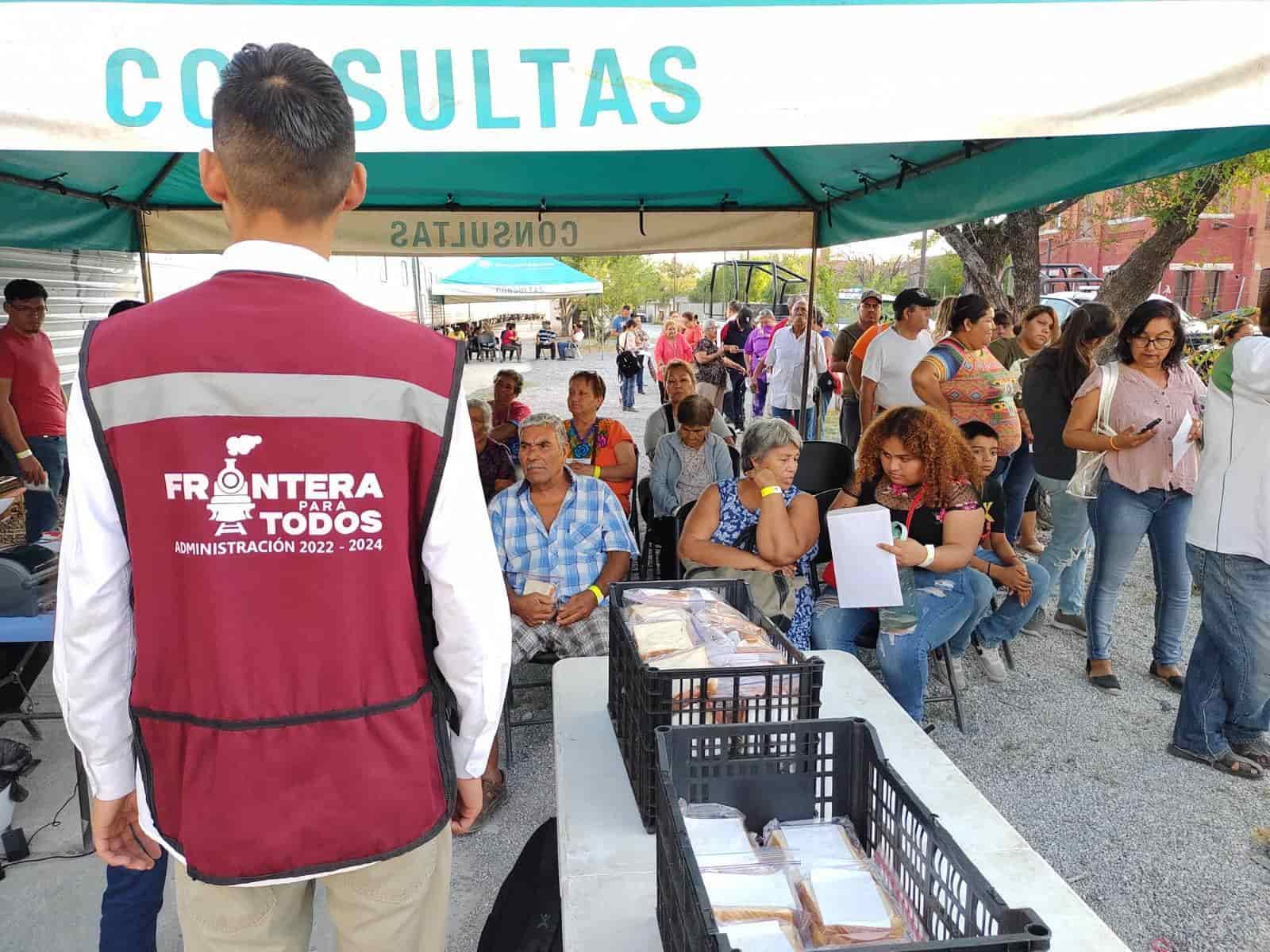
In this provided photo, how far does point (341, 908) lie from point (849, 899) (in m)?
0.79

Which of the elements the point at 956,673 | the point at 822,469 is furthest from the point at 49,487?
the point at 956,673

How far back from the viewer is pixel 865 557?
3.16 meters

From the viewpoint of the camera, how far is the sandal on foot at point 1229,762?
3.28m

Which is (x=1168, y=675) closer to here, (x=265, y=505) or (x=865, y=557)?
(x=865, y=557)

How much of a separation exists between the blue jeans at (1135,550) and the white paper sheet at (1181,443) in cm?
17

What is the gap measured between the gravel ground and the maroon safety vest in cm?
154

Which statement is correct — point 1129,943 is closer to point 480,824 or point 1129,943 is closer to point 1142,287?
point 480,824

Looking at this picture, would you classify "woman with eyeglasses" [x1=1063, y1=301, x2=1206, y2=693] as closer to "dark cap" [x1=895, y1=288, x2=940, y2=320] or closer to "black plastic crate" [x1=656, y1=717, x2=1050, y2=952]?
"dark cap" [x1=895, y1=288, x2=940, y2=320]

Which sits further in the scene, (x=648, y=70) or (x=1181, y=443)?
(x=1181, y=443)

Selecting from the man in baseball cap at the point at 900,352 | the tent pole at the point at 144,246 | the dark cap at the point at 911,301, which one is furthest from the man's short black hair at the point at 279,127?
the dark cap at the point at 911,301

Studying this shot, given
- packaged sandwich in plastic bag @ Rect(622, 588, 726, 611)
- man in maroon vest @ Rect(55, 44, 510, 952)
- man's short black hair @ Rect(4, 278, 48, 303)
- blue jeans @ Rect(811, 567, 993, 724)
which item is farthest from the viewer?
man's short black hair @ Rect(4, 278, 48, 303)

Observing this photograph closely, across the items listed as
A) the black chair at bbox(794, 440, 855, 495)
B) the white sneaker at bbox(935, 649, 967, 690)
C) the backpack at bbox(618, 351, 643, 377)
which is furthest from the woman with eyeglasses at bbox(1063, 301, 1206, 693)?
the backpack at bbox(618, 351, 643, 377)

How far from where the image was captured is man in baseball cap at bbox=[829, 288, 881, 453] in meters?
7.78

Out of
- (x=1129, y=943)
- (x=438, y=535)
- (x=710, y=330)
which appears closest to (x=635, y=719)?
(x=438, y=535)
